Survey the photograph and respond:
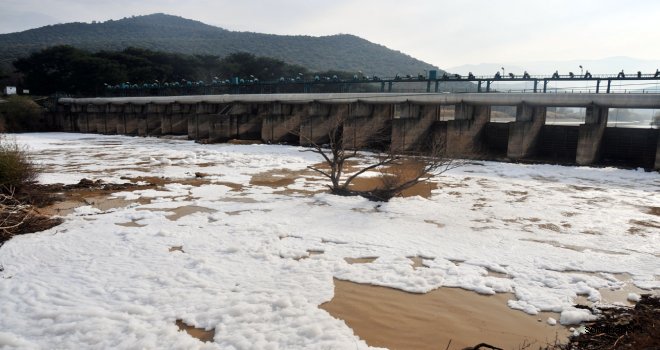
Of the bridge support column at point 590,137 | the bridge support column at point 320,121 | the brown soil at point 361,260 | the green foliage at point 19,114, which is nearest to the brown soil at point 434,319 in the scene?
the brown soil at point 361,260

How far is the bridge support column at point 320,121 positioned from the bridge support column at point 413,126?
5363mm

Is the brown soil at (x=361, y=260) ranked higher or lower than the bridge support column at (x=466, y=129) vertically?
lower

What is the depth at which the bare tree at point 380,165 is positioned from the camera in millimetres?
16559

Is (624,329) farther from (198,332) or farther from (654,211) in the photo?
(654,211)

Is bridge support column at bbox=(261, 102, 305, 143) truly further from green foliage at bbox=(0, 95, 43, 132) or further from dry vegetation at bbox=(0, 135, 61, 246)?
green foliage at bbox=(0, 95, 43, 132)

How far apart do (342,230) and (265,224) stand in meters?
2.28

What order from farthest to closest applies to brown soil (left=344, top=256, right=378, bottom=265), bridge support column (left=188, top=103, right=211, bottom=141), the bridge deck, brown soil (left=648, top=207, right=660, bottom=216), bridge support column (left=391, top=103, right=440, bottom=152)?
1. bridge support column (left=188, top=103, right=211, bottom=141)
2. bridge support column (left=391, top=103, right=440, bottom=152)
3. the bridge deck
4. brown soil (left=648, top=207, right=660, bottom=216)
5. brown soil (left=344, top=256, right=378, bottom=265)

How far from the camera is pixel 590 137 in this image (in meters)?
27.8

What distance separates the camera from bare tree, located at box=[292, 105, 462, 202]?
16.6m

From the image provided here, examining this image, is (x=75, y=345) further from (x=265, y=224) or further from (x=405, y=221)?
(x=405, y=221)

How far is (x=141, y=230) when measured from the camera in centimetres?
1255

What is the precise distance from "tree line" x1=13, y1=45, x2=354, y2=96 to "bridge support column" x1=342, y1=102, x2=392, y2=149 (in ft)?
155

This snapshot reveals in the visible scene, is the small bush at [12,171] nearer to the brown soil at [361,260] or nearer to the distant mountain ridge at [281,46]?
the brown soil at [361,260]

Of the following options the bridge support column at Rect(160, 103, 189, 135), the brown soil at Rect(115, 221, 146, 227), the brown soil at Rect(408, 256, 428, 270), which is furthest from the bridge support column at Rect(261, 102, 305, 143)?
the brown soil at Rect(408, 256, 428, 270)
